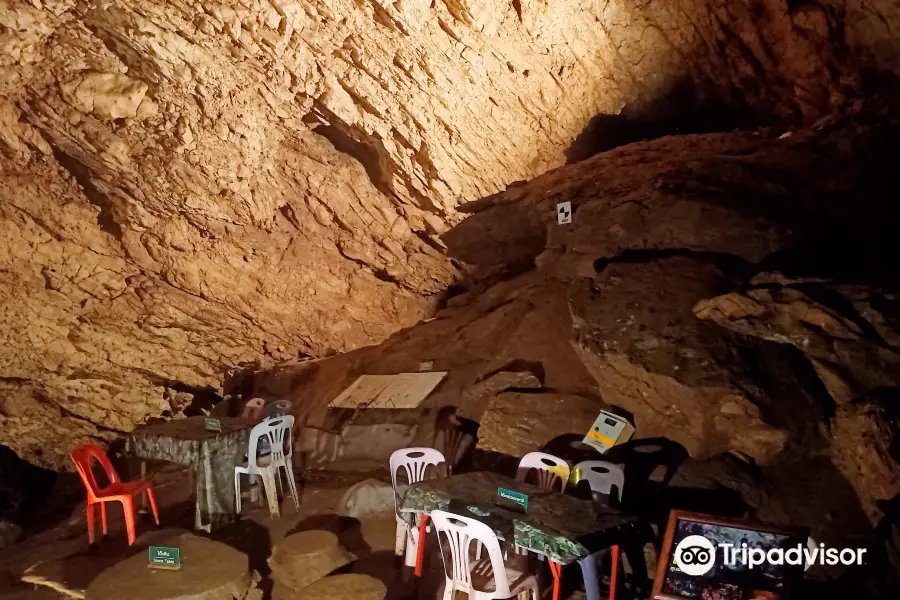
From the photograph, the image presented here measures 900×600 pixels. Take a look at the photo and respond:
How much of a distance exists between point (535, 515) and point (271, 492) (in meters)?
3.01

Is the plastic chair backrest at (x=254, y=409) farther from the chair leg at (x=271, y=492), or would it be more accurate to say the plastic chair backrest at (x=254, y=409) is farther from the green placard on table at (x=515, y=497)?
the green placard on table at (x=515, y=497)

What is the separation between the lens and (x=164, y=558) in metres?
3.80

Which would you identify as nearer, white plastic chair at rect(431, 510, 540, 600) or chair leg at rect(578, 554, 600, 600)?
white plastic chair at rect(431, 510, 540, 600)

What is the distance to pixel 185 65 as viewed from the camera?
6.04 m

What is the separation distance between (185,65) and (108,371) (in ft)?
15.1

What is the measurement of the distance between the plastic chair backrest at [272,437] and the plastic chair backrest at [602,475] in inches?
111

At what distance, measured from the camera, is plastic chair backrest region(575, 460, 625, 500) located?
4.17m

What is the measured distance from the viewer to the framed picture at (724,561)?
114 inches

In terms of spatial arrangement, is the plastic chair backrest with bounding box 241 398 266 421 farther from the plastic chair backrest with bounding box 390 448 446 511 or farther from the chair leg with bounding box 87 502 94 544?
the plastic chair backrest with bounding box 390 448 446 511

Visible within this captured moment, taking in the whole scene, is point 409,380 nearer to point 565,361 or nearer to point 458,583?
point 565,361

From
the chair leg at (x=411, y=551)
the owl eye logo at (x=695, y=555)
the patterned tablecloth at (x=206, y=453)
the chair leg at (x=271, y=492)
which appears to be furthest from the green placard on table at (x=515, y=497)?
the patterned tablecloth at (x=206, y=453)

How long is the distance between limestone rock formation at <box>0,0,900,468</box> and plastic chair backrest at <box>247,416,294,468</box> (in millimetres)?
3256

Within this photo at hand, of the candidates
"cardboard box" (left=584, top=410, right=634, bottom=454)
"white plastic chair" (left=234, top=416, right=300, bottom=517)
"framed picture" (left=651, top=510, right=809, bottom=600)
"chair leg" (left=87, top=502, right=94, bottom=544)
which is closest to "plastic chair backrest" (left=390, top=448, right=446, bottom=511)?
"cardboard box" (left=584, top=410, right=634, bottom=454)

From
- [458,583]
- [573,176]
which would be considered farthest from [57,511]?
[573,176]
